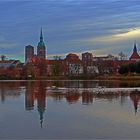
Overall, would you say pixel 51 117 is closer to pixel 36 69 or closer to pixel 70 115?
pixel 70 115

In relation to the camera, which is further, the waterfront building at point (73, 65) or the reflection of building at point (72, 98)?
the waterfront building at point (73, 65)

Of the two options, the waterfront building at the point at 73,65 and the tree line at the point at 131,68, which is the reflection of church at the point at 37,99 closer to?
the tree line at the point at 131,68

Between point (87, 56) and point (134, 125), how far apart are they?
144 m

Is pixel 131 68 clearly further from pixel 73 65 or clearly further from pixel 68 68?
pixel 73 65

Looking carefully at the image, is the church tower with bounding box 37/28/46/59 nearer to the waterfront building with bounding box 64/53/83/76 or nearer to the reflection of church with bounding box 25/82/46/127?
the waterfront building with bounding box 64/53/83/76

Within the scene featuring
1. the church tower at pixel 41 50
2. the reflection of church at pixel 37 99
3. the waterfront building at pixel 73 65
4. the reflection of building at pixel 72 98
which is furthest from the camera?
the church tower at pixel 41 50

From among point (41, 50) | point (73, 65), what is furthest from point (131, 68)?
point (41, 50)

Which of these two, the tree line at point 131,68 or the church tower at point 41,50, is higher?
the church tower at point 41,50

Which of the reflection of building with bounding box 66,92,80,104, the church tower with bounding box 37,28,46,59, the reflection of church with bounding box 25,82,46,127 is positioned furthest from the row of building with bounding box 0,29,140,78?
the reflection of building with bounding box 66,92,80,104

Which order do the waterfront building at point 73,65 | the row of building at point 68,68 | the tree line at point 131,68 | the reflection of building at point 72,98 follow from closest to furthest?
the reflection of building at point 72,98 → the tree line at point 131,68 → the row of building at point 68,68 → the waterfront building at point 73,65

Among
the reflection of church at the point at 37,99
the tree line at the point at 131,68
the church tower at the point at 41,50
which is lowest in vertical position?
the reflection of church at the point at 37,99

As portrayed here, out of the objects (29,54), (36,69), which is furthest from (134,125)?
(29,54)

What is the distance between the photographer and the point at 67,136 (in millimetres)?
12602

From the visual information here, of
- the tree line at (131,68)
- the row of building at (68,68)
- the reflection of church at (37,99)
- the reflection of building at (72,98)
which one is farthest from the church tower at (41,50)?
the reflection of building at (72,98)
